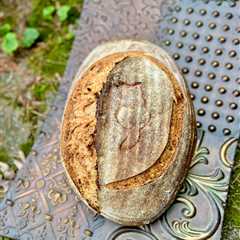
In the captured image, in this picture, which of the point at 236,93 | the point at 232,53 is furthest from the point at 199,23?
the point at 236,93

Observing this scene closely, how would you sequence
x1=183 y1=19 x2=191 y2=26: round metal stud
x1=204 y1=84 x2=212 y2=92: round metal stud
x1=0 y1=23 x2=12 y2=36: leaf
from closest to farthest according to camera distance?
x1=204 y1=84 x2=212 y2=92: round metal stud, x1=183 y1=19 x2=191 y2=26: round metal stud, x1=0 y1=23 x2=12 y2=36: leaf

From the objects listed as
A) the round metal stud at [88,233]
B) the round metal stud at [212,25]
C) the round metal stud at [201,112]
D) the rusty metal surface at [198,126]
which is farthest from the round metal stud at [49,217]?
the round metal stud at [212,25]

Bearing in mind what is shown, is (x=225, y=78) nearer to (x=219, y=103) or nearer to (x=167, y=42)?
(x=219, y=103)

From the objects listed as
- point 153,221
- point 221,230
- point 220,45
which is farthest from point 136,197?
point 220,45

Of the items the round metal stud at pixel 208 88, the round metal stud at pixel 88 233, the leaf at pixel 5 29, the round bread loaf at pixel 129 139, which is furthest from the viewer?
the leaf at pixel 5 29

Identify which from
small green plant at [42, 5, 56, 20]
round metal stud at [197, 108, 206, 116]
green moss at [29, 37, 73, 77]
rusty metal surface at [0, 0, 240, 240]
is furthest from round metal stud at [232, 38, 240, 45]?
small green plant at [42, 5, 56, 20]

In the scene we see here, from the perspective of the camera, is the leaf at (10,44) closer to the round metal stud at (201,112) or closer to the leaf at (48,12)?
the leaf at (48,12)

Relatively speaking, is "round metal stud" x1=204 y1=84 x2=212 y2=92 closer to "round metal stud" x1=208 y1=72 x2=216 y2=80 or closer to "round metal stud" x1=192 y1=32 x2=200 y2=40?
"round metal stud" x1=208 y1=72 x2=216 y2=80
